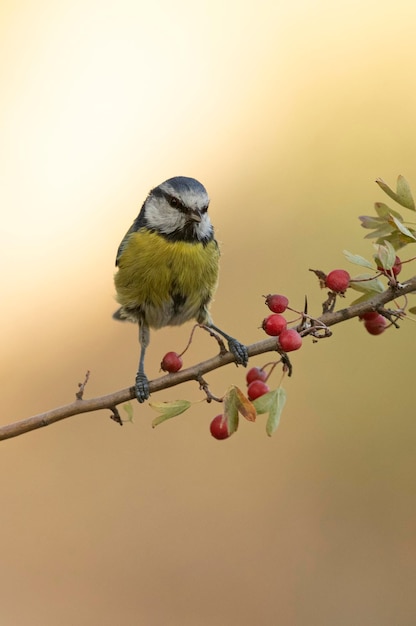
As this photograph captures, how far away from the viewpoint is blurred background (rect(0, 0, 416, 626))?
3998 mm

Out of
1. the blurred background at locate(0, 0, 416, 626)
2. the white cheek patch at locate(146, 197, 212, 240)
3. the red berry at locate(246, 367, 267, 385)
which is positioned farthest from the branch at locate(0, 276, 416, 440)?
the blurred background at locate(0, 0, 416, 626)

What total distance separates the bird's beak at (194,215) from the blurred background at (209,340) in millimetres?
1836

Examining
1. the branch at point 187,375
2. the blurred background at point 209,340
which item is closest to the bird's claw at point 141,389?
the branch at point 187,375

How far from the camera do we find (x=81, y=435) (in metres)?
4.79

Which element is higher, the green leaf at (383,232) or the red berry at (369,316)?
the green leaf at (383,232)

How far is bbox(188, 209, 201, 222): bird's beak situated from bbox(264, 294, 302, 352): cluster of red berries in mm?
1056

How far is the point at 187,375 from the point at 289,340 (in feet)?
0.82

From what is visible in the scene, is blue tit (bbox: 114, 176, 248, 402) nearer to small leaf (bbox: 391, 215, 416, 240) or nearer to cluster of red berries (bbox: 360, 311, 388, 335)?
cluster of red berries (bbox: 360, 311, 388, 335)

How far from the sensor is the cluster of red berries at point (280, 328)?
5.66ft

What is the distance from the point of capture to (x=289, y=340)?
1723mm

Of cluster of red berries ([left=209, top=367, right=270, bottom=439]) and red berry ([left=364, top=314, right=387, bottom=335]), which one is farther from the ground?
red berry ([left=364, top=314, right=387, bottom=335])

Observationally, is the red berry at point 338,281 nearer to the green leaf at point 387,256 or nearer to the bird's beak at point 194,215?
the green leaf at point 387,256

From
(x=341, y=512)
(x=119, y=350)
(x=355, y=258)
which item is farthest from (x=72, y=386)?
(x=355, y=258)
